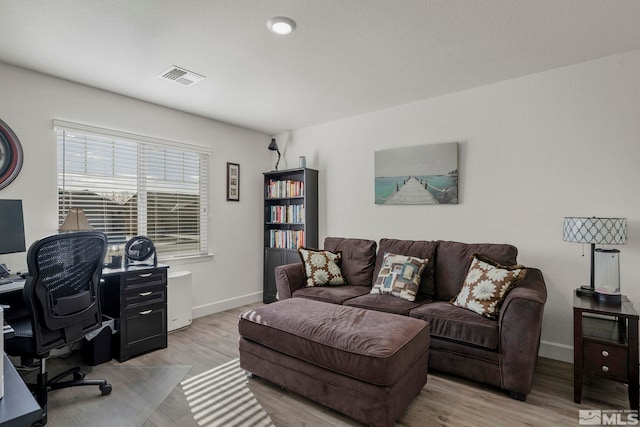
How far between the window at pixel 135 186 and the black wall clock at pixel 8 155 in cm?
30

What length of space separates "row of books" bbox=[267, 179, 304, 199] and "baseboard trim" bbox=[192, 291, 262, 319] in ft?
4.61

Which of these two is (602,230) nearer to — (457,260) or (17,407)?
(457,260)

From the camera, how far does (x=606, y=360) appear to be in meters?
2.14

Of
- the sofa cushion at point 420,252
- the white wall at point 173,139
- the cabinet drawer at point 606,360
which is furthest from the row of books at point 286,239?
the cabinet drawer at point 606,360

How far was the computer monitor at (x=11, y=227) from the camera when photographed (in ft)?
8.11

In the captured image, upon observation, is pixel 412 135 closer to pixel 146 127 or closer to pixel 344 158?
pixel 344 158

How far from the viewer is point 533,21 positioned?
84.7 inches

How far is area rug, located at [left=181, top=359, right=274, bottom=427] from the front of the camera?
205 cm

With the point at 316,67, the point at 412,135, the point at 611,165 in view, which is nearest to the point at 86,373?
the point at 316,67

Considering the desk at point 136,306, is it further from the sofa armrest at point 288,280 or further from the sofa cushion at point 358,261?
the sofa cushion at point 358,261

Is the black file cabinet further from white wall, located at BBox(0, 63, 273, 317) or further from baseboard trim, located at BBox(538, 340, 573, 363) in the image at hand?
baseboard trim, located at BBox(538, 340, 573, 363)

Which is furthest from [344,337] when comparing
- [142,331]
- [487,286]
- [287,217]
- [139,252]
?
[287,217]

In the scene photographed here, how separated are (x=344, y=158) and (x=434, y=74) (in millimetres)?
1571

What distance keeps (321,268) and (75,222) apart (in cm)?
219
